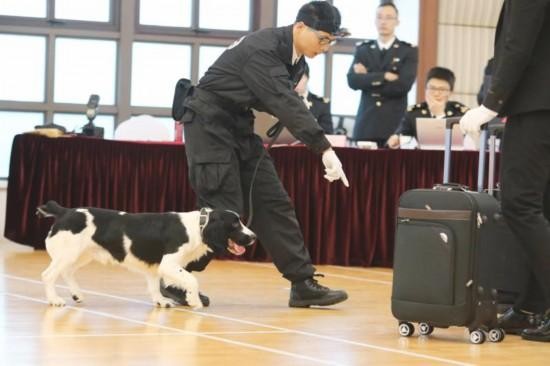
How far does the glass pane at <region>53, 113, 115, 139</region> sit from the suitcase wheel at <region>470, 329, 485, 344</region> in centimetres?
599

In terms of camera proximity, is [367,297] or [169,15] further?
[169,15]

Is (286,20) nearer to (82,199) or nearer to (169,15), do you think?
(169,15)

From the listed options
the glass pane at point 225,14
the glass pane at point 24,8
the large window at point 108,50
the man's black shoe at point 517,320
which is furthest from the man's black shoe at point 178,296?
the glass pane at point 225,14

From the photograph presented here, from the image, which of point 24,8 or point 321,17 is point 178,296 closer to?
point 321,17

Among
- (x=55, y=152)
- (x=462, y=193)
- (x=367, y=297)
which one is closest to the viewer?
(x=462, y=193)

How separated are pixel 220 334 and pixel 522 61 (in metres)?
1.31

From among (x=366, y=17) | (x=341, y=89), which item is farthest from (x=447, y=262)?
(x=366, y=17)

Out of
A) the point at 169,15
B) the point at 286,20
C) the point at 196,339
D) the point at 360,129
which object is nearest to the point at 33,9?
the point at 169,15

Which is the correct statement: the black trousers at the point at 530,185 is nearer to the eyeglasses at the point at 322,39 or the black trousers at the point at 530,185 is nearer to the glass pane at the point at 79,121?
the eyeglasses at the point at 322,39

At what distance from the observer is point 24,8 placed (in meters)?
9.30

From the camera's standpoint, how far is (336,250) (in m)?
7.19

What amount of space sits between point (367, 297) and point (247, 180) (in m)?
0.96

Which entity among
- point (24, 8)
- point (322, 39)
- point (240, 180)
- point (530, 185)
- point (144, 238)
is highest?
point (24, 8)

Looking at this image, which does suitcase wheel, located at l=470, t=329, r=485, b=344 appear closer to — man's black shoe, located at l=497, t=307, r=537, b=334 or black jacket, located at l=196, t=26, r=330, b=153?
man's black shoe, located at l=497, t=307, r=537, b=334
